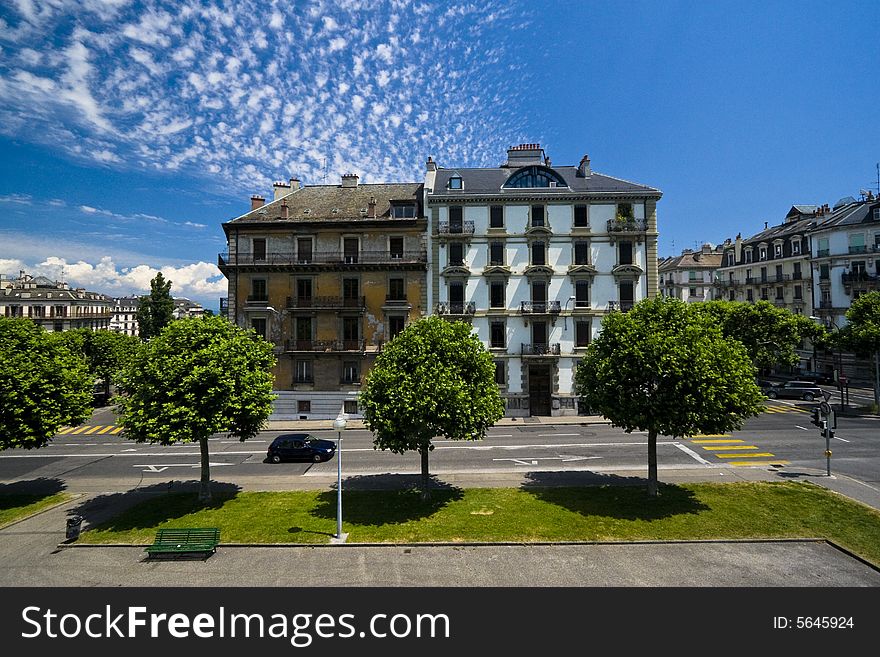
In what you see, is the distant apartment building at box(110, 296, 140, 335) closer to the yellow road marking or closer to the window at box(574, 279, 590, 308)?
the window at box(574, 279, 590, 308)

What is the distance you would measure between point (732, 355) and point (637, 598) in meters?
11.5

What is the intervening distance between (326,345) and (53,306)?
276 ft

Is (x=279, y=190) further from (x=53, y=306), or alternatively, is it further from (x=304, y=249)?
(x=53, y=306)

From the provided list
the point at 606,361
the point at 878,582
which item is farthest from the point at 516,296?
the point at 878,582

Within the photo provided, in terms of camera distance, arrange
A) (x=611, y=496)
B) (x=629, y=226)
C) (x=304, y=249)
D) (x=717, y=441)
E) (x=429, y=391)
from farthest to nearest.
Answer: (x=304, y=249) → (x=629, y=226) → (x=717, y=441) → (x=611, y=496) → (x=429, y=391)

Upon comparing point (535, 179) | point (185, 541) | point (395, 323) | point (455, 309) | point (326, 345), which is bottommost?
point (185, 541)

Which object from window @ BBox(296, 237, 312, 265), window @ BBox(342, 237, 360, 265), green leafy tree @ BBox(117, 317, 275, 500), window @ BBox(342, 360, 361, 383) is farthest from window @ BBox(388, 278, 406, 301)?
green leafy tree @ BBox(117, 317, 275, 500)

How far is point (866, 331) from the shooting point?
34.4 metres

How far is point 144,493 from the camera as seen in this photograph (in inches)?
806

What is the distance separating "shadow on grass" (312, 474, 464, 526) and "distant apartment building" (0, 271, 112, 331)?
7662 cm

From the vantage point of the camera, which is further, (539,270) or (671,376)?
(539,270)

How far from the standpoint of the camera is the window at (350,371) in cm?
3791

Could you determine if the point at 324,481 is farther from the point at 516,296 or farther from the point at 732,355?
the point at 516,296

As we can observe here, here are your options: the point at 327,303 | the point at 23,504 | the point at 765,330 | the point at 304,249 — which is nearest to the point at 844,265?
the point at 765,330
